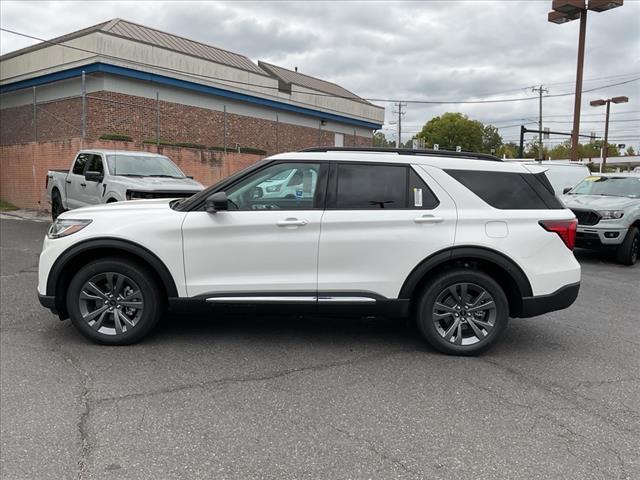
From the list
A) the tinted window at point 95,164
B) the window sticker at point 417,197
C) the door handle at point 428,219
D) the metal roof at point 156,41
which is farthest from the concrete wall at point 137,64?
the door handle at point 428,219

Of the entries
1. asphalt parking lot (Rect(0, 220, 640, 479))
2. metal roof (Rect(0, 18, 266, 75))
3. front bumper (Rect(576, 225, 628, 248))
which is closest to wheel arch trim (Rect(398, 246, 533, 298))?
asphalt parking lot (Rect(0, 220, 640, 479))

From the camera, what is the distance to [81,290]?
4547 mm

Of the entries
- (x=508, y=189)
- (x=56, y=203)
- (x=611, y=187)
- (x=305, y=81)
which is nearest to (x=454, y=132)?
(x=305, y=81)

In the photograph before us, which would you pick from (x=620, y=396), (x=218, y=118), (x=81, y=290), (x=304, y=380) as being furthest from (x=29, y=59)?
(x=620, y=396)

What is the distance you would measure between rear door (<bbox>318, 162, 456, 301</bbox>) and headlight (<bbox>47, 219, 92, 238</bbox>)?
82.6 inches

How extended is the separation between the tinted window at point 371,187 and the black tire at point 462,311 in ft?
2.60

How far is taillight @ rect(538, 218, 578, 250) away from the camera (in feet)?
14.8

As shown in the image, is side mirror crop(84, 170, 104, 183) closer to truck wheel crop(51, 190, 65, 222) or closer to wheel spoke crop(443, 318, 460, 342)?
truck wheel crop(51, 190, 65, 222)

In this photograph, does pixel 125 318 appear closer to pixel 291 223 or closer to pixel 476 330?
pixel 291 223

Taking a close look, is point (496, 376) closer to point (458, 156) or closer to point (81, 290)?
point (458, 156)

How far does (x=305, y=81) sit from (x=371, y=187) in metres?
34.4

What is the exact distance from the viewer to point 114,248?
4480mm

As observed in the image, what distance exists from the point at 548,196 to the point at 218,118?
23.8m

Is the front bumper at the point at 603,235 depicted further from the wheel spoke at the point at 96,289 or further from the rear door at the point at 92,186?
the rear door at the point at 92,186
